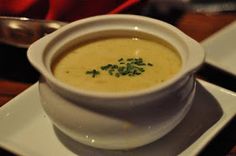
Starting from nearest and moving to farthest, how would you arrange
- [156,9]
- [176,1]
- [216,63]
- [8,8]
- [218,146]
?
[218,146] → [216,63] → [8,8] → [156,9] → [176,1]

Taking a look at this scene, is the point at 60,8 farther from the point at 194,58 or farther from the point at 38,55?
the point at 194,58

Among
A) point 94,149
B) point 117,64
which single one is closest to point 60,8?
point 117,64

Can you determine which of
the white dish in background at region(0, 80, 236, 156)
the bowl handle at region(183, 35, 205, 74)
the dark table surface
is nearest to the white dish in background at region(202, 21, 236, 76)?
the dark table surface

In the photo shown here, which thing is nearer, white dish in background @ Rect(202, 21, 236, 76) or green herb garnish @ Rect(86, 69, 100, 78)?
green herb garnish @ Rect(86, 69, 100, 78)

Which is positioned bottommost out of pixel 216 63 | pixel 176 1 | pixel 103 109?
pixel 176 1

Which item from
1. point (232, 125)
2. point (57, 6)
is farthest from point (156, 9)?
point (232, 125)

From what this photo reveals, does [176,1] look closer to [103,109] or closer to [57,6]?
[57,6]

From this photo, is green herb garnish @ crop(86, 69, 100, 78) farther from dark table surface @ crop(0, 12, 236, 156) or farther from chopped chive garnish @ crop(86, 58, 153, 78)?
dark table surface @ crop(0, 12, 236, 156)
